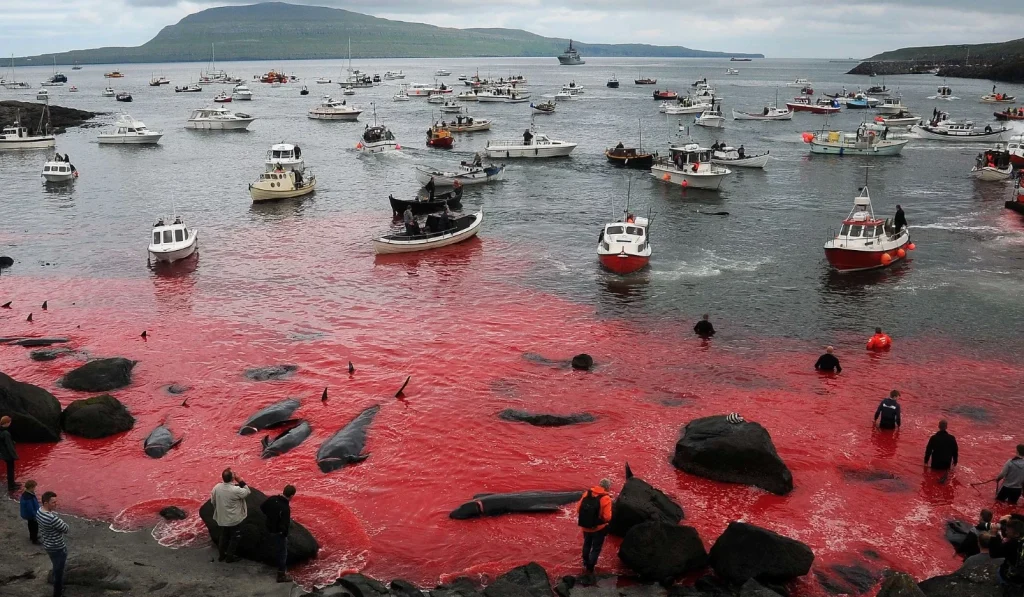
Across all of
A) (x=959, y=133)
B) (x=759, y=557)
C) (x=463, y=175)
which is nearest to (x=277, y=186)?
(x=463, y=175)

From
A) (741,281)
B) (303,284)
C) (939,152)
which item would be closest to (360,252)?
(303,284)

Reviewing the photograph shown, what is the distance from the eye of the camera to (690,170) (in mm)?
63406

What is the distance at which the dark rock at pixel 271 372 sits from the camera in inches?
1088

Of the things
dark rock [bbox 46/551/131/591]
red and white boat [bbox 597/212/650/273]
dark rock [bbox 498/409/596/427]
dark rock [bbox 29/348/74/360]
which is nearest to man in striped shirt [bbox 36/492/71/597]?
dark rock [bbox 46/551/131/591]

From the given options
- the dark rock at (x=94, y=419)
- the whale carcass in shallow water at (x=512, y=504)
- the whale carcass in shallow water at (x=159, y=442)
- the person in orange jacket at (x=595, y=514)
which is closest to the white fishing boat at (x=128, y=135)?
the dark rock at (x=94, y=419)

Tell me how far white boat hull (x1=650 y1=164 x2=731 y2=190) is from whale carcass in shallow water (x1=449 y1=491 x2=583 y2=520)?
4758cm

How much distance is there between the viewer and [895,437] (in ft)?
76.5

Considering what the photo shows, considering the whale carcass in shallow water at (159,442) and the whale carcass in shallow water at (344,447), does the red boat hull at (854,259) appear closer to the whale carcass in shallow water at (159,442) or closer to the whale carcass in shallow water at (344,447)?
the whale carcass in shallow water at (344,447)

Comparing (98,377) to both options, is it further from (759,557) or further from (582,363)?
(759,557)

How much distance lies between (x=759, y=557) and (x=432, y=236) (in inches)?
1291

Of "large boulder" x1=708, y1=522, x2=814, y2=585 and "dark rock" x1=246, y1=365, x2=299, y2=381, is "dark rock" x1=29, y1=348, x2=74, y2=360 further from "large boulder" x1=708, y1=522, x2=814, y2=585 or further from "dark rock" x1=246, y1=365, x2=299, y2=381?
"large boulder" x1=708, y1=522, x2=814, y2=585

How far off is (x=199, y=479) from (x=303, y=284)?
791 inches

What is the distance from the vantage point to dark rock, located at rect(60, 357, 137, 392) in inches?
1033

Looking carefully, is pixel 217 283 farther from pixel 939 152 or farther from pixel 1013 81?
pixel 1013 81
